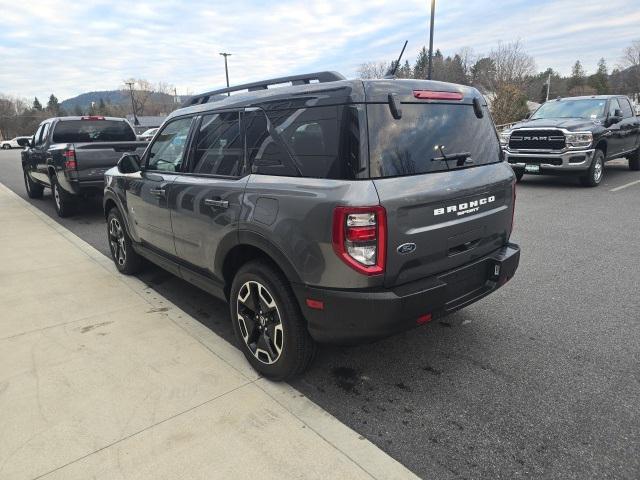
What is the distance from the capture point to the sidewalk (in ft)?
7.30

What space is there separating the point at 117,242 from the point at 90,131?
16.5ft

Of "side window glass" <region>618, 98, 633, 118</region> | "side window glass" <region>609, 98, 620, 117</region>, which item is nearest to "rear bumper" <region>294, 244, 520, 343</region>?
"side window glass" <region>609, 98, 620, 117</region>

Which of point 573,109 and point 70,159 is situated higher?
point 573,109

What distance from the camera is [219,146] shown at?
10.9ft

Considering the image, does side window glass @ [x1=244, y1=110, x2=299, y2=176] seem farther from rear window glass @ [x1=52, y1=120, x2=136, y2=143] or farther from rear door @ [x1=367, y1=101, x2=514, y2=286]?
rear window glass @ [x1=52, y1=120, x2=136, y2=143]

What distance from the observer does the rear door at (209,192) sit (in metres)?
3.02

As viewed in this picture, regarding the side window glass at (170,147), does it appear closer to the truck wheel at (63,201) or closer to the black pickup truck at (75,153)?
the black pickup truck at (75,153)

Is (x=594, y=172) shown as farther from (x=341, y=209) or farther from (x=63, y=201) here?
(x=63, y=201)

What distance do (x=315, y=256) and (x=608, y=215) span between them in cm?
689

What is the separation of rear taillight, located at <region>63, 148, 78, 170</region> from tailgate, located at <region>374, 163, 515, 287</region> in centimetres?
707

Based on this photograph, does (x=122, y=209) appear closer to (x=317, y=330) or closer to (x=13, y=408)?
(x=13, y=408)

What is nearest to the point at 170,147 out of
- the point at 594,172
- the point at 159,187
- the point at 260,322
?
the point at 159,187

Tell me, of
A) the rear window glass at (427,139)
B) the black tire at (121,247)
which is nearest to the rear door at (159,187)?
the black tire at (121,247)

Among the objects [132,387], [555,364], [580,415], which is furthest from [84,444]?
[555,364]
